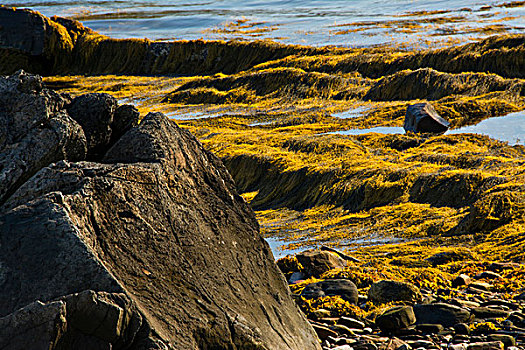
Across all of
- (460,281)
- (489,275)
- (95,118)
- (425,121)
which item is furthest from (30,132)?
(425,121)

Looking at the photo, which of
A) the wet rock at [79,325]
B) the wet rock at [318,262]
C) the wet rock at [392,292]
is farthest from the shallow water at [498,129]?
the wet rock at [79,325]

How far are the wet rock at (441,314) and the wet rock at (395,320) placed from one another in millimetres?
77

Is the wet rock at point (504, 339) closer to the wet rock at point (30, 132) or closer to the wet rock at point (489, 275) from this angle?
the wet rock at point (489, 275)

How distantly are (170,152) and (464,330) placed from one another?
2435mm

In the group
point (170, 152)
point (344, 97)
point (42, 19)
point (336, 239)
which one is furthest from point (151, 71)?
point (170, 152)

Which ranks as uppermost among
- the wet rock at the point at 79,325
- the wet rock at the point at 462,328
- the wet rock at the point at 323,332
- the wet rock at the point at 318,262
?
the wet rock at the point at 79,325

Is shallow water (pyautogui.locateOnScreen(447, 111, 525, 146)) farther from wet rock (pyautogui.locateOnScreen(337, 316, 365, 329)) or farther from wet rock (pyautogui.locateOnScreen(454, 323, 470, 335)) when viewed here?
wet rock (pyautogui.locateOnScreen(337, 316, 365, 329))

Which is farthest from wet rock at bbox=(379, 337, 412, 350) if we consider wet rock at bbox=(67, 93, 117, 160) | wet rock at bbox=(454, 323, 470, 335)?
wet rock at bbox=(67, 93, 117, 160)

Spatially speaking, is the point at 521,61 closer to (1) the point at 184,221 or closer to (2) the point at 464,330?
(2) the point at 464,330

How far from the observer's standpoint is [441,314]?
4336mm

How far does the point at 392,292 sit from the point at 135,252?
8.68ft

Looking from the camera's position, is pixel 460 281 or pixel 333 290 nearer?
pixel 333 290

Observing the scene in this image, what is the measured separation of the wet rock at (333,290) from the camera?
4820 millimetres

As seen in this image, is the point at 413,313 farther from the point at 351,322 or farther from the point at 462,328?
the point at 351,322
